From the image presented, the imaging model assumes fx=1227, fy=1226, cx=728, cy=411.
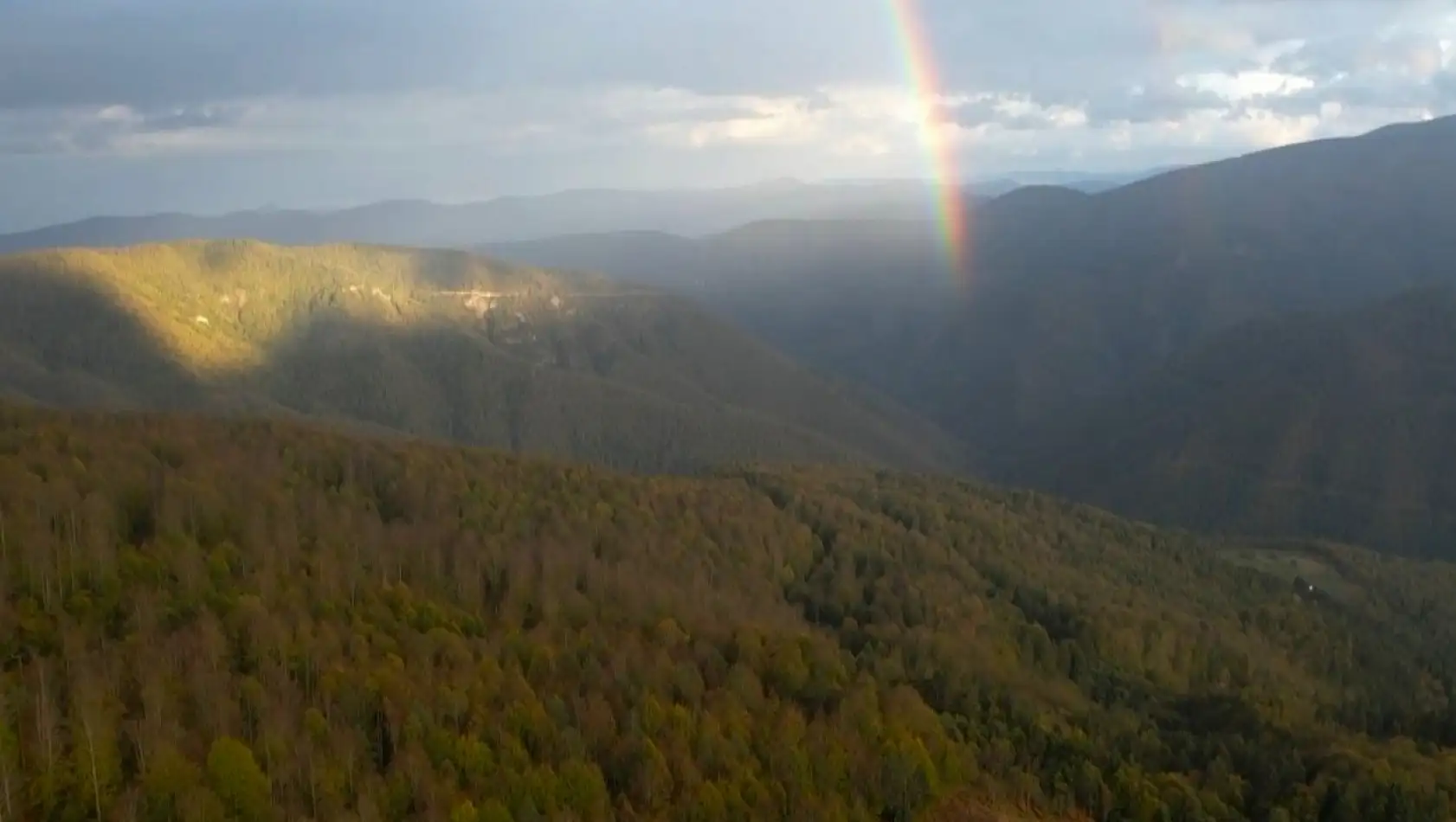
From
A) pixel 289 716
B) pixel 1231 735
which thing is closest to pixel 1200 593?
pixel 1231 735

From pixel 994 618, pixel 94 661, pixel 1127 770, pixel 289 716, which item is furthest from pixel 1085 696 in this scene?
pixel 94 661

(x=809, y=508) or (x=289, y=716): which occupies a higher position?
(x=289, y=716)

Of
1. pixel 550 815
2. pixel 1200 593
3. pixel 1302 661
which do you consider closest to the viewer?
pixel 550 815

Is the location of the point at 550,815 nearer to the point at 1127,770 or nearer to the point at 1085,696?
the point at 1127,770

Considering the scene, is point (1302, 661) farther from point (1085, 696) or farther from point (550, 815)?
point (550, 815)

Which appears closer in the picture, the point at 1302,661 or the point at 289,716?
the point at 289,716

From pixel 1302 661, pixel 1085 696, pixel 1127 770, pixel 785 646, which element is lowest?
pixel 1302 661

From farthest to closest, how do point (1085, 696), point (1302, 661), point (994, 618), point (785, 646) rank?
point (1302, 661) → point (994, 618) → point (1085, 696) → point (785, 646)
